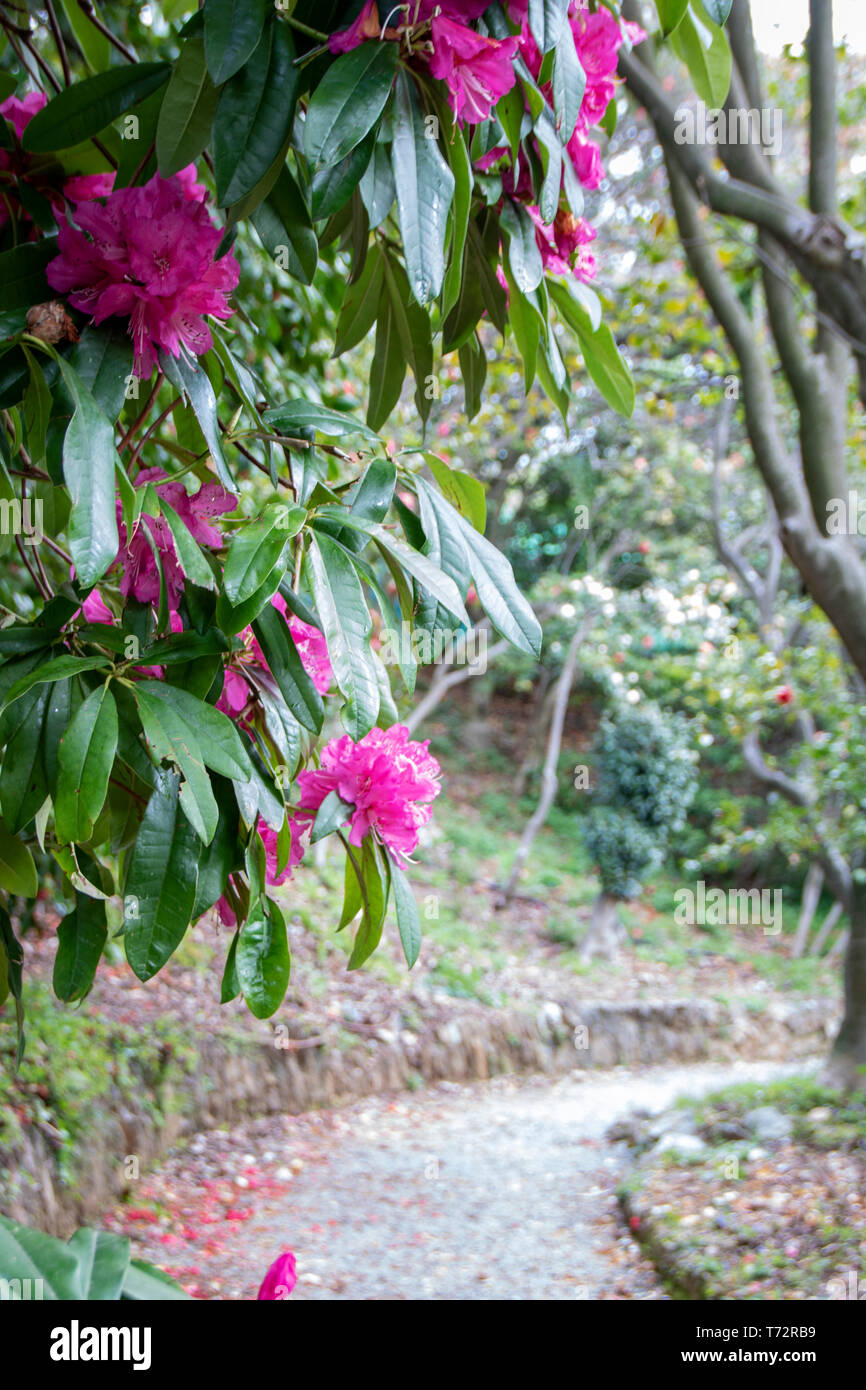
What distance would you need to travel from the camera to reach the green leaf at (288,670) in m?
0.74

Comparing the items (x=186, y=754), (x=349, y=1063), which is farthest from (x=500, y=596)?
(x=349, y=1063)

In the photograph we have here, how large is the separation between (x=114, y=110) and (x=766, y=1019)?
634 cm

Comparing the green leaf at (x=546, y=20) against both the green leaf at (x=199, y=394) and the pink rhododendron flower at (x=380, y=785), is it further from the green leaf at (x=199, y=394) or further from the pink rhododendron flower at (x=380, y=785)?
the pink rhododendron flower at (x=380, y=785)

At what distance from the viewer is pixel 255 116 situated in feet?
→ 2.14

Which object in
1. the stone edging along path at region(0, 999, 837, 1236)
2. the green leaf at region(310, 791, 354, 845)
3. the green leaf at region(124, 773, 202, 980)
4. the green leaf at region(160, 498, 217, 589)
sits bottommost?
the stone edging along path at region(0, 999, 837, 1236)

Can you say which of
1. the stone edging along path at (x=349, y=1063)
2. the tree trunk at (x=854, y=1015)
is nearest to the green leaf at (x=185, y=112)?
the stone edging along path at (x=349, y=1063)

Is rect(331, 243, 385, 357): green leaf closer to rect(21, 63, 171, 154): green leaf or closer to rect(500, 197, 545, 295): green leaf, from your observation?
rect(500, 197, 545, 295): green leaf

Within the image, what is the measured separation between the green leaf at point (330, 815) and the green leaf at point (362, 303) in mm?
458

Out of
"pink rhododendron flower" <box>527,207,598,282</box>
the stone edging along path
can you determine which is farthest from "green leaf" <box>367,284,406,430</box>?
the stone edging along path

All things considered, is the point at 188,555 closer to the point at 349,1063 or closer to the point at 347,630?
the point at 347,630

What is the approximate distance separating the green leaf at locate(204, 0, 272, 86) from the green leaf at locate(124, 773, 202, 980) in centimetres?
43

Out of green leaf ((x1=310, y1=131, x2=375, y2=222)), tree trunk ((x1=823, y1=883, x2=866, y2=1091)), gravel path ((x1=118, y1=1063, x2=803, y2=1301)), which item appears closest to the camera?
green leaf ((x1=310, y1=131, x2=375, y2=222))

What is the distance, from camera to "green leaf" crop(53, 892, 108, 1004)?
0.81 m
